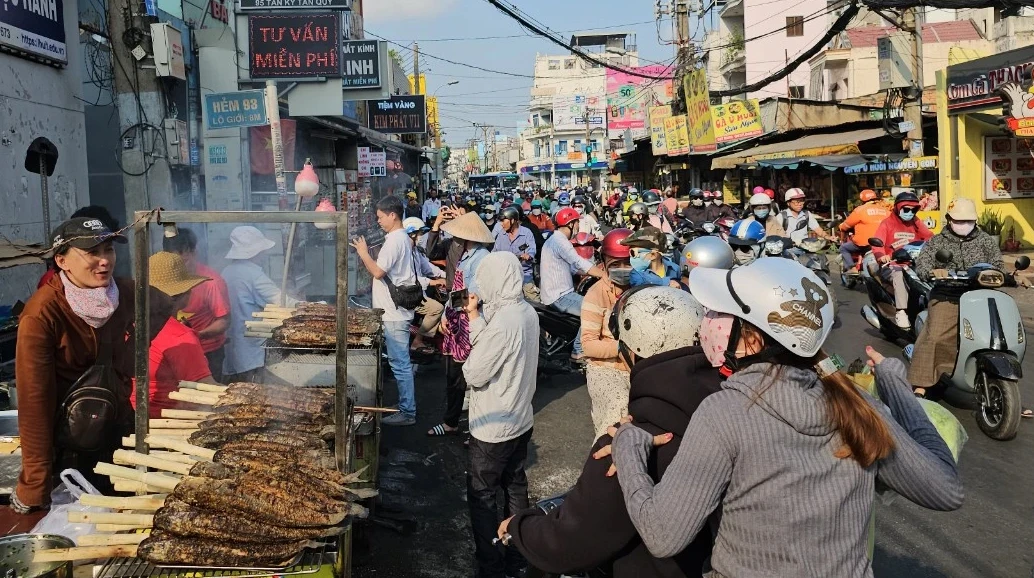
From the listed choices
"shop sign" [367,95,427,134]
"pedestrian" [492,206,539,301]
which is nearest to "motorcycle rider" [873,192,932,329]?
"pedestrian" [492,206,539,301]

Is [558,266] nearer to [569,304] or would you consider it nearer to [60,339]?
[569,304]

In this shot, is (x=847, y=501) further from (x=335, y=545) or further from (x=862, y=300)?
(x=862, y=300)

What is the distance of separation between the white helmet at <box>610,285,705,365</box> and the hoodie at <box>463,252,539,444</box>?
1.28 metres

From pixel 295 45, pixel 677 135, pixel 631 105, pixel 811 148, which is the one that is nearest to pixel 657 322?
pixel 295 45

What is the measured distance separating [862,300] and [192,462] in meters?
13.0

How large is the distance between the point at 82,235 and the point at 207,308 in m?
1.86

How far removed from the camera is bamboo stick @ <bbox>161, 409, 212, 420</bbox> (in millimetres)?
3781

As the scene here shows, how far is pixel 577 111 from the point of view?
3489 inches

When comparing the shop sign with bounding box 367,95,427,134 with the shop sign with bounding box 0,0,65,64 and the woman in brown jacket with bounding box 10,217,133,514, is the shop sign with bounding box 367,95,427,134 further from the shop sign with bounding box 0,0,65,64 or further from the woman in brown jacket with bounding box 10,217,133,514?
the woman in brown jacket with bounding box 10,217,133,514

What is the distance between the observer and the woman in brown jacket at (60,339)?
3.71 m

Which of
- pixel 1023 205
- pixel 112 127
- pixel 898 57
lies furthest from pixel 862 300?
pixel 112 127

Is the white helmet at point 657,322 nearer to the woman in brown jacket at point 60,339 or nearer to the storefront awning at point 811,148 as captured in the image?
the woman in brown jacket at point 60,339

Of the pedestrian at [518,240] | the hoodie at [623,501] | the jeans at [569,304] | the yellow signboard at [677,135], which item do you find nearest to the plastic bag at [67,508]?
the hoodie at [623,501]

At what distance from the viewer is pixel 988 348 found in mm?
6809
